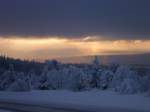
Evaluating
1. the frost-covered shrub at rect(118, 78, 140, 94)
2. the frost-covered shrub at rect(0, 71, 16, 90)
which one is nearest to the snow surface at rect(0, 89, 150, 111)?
the frost-covered shrub at rect(118, 78, 140, 94)

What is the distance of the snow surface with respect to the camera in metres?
28.0

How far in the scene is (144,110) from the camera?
2459cm

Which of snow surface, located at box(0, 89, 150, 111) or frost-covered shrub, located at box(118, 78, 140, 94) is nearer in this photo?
snow surface, located at box(0, 89, 150, 111)

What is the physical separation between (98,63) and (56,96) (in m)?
34.2

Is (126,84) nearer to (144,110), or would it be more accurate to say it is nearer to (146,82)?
(146,82)

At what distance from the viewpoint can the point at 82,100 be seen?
31.4 m

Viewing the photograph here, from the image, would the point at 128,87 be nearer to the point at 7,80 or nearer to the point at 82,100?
the point at 82,100

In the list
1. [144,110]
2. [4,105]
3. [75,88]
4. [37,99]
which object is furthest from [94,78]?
[144,110]

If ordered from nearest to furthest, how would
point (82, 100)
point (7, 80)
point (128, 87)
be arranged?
point (82, 100) → point (128, 87) → point (7, 80)

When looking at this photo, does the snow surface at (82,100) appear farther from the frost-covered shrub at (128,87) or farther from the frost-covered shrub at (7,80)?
the frost-covered shrub at (7,80)

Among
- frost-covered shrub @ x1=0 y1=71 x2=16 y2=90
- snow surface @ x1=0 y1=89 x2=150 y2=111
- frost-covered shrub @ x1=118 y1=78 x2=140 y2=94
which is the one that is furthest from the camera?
frost-covered shrub @ x1=0 y1=71 x2=16 y2=90

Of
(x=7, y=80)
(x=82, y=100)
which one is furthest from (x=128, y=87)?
(x=7, y=80)

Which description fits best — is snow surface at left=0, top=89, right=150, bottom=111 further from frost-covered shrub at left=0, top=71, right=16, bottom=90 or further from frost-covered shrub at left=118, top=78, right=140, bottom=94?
frost-covered shrub at left=0, top=71, right=16, bottom=90

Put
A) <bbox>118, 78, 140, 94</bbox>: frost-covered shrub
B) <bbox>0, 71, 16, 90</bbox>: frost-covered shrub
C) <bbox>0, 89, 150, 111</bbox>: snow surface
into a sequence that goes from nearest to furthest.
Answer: <bbox>0, 89, 150, 111</bbox>: snow surface → <bbox>118, 78, 140, 94</bbox>: frost-covered shrub → <bbox>0, 71, 16, 90</bbox>: frost-covered shrub
